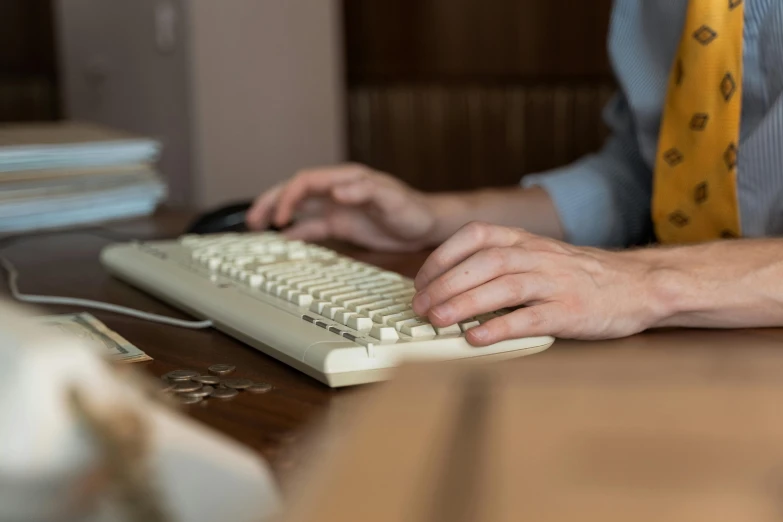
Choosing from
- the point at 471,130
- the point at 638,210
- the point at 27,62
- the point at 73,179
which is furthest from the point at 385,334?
the point at 27,62

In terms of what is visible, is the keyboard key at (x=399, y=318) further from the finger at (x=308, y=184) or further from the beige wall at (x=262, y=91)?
the beige wall at (x=262, y=91)

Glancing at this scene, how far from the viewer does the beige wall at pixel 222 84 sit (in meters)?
2.58

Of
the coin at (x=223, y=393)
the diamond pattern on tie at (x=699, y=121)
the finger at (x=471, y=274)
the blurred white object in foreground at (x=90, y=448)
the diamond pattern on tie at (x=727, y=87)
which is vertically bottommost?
the coin at (x=223, y=393)

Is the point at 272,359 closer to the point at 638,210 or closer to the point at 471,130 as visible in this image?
the point at 638,210

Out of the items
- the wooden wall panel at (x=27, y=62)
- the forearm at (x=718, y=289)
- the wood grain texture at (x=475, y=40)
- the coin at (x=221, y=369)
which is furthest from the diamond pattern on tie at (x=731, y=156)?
the wooden wall panel at (x=27, y=62)

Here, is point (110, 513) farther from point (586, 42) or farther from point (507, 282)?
point (586, 42)

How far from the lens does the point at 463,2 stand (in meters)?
2.66

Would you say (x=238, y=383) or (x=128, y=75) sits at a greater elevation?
(x=128, y=75)

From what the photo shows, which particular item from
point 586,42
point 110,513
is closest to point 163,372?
point 110,513

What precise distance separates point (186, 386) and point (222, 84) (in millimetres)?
2191

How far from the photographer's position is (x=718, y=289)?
0.66 meters

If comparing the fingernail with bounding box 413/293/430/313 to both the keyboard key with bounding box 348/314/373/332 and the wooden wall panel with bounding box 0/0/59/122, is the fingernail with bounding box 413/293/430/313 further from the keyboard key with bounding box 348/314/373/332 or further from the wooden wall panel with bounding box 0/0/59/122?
the wooden wall panel with bounding box 0/0/59/122

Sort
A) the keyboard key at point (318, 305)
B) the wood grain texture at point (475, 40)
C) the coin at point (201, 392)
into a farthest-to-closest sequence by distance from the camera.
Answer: the wood grain texture at point (475, 40) < the keyboard key at point (318, 305) < the coin at point (201, 392)

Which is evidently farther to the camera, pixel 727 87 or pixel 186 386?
pixel 727 87
